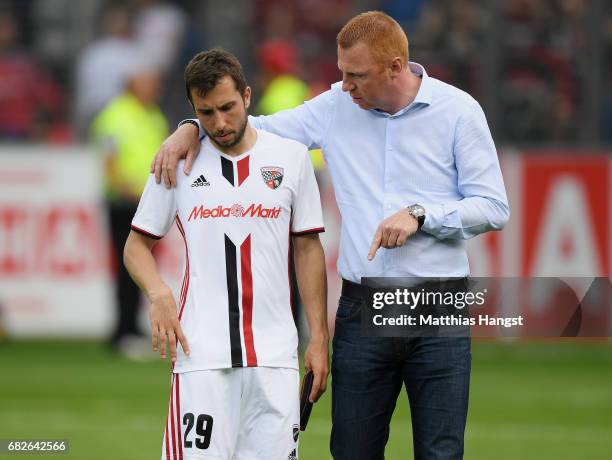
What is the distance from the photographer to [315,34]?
14844 millimetres

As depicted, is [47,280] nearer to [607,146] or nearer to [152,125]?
[152,125]

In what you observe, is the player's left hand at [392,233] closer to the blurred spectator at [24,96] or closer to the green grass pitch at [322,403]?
the green grass pitch at [322,403]

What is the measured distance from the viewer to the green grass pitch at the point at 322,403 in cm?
905

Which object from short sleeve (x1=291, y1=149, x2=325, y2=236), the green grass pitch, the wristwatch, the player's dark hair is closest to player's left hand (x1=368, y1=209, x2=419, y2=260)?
the wristwatch

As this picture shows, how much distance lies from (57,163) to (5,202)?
0.65m

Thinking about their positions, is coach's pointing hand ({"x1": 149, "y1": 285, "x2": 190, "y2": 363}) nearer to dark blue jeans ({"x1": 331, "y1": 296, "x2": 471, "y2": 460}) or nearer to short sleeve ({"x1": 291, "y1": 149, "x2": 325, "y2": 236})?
short sleeve ({"x1": 291, "y1": 149, "x2": 325, "y2": 236})

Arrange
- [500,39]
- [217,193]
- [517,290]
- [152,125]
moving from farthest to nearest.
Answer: [500,39]
[152,125]
[517,290]
[217,193]

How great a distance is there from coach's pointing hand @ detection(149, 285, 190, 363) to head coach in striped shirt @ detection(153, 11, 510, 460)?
45 centimetres

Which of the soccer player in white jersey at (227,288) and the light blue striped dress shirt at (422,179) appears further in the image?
the light blue striped dress shirt at (422,179)


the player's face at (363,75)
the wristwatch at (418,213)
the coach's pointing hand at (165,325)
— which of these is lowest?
the coach's pointing hand at (165,325)

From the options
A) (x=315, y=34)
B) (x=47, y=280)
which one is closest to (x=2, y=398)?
(x=47, y=280)

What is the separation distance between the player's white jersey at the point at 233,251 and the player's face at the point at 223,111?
0.39 ft

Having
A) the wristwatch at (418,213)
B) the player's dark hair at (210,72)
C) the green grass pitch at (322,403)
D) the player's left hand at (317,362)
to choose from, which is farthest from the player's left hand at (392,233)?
the green grass pitch at (322,403)

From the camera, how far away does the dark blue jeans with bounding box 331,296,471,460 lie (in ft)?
17.5
